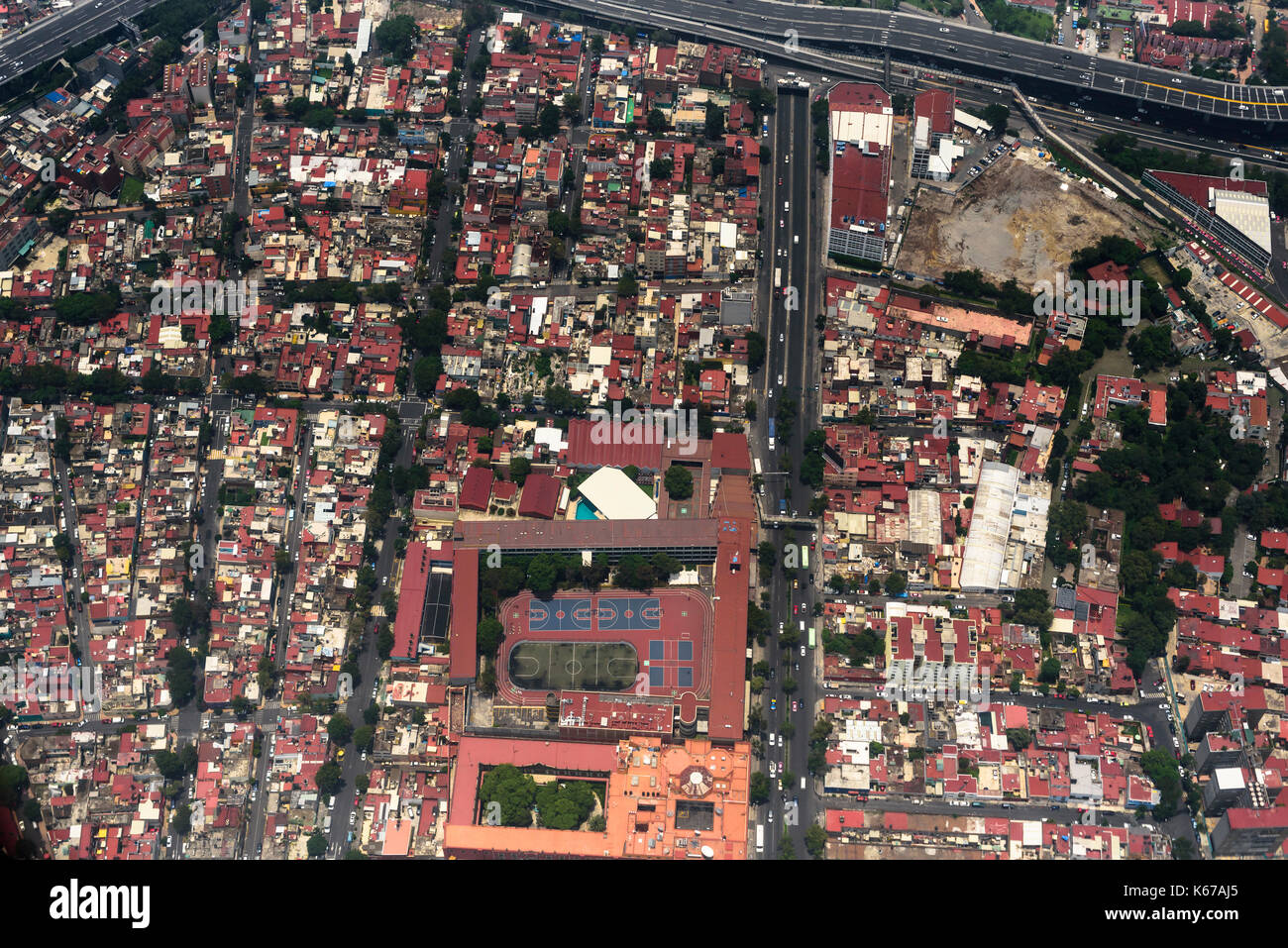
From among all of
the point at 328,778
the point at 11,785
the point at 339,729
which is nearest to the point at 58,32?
the point at 11,785

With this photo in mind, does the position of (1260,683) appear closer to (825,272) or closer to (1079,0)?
(825,272)

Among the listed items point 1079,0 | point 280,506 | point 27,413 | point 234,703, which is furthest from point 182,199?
point 1079,0

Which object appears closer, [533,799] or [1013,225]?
[533,799]

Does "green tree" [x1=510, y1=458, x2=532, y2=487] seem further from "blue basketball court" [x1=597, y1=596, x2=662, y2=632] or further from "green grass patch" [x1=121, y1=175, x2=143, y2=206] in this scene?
"green grass patch" [x1=121, y1=175, x2=143, y2=206]

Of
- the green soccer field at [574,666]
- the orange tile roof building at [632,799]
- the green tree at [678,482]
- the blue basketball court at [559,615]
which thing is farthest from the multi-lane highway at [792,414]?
the blue basketball court at [559,615]

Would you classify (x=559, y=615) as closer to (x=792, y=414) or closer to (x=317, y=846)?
(x=317, y=846)

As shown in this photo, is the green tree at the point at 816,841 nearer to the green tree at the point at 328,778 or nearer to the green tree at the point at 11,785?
the green tree at the point at 328,778
